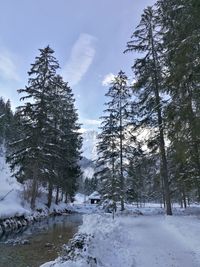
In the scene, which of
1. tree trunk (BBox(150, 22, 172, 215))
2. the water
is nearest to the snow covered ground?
the water

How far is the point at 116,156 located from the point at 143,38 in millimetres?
13030

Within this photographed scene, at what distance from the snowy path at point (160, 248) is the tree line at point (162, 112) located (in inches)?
129

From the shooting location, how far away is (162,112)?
13750mm

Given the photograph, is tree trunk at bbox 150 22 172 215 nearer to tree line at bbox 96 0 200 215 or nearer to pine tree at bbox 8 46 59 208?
tree line at bbox 96 0 200 215

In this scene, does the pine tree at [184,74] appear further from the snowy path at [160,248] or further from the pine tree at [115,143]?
the pine tree at [115,143]

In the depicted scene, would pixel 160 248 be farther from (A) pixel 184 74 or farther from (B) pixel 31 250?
(A) pixel 184 74

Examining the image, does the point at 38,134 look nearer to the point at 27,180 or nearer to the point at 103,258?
the point at 27,180

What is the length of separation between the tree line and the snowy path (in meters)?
3.29

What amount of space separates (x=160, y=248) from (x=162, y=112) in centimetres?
596

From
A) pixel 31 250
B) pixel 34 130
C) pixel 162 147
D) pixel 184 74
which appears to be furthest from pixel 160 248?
pixel 34 130

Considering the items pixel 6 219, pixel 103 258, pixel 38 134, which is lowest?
pixel 103 258

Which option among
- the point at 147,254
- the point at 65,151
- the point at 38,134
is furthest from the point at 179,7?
the point at 65,151

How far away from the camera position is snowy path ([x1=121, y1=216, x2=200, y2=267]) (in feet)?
28.8

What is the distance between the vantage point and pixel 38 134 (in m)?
26.7
